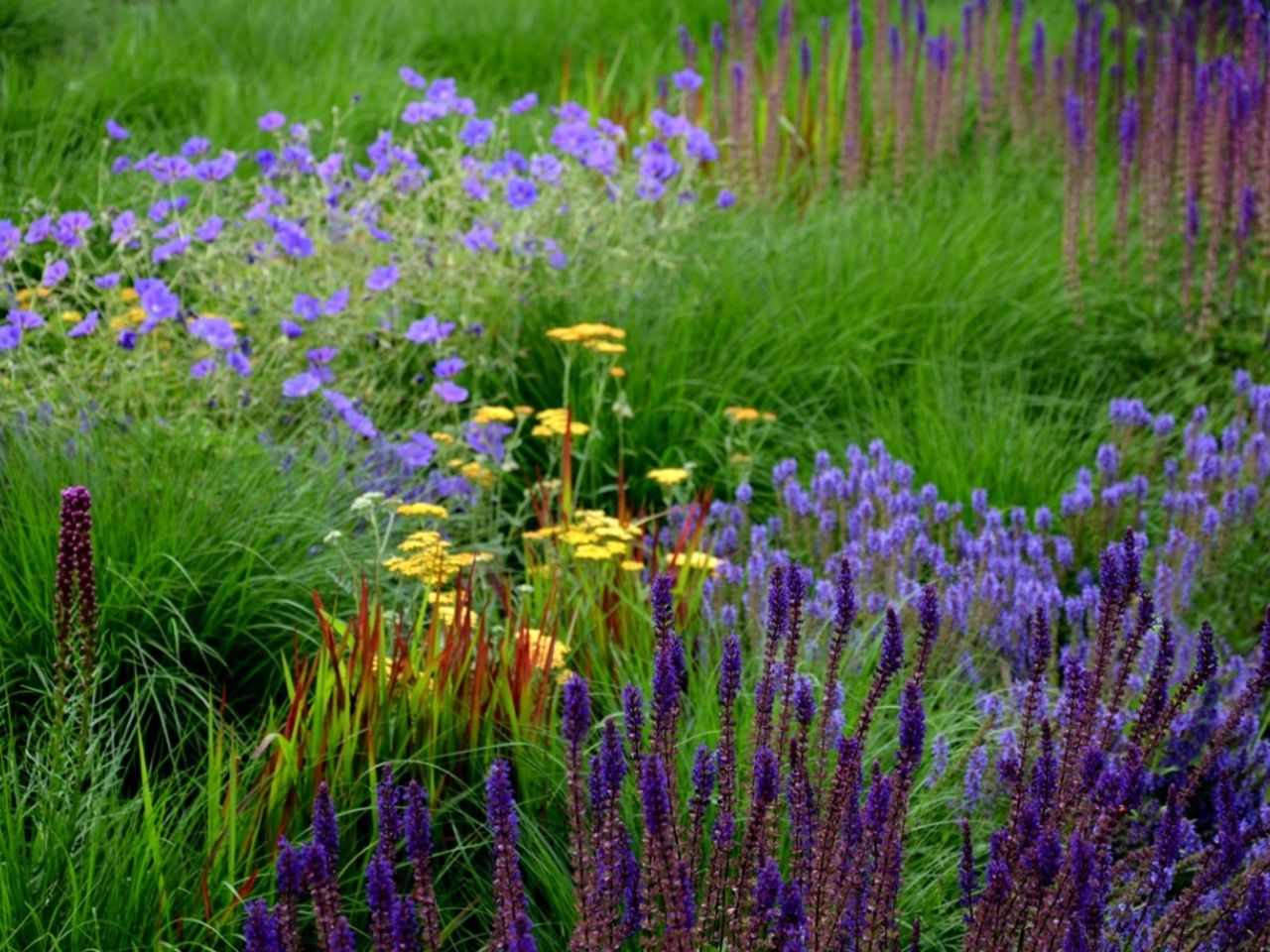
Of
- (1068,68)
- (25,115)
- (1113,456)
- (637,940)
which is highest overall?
(1068,68)

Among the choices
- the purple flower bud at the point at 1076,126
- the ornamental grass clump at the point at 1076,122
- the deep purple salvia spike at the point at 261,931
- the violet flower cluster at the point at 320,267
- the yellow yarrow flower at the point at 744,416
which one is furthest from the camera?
the purple flower bud at the point at 1076,126

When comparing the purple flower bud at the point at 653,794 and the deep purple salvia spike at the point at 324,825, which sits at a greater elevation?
the purple flower bud at the point at 653,794

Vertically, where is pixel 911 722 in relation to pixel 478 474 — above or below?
above

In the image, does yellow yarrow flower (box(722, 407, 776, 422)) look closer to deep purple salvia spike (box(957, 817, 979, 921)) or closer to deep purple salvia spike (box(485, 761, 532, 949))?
deep purple salvia spike (box(957, 817, 979, 921))

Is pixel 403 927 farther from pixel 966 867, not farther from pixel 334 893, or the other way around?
pixel 966 867

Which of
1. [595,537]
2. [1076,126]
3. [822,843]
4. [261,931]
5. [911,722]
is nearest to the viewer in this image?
[261,931]

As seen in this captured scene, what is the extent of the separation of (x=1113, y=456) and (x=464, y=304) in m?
1.91

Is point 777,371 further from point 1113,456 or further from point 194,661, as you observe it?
point 194,661

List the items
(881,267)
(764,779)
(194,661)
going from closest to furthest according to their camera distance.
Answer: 1. (764,779)
2. (194,661)
3. (881,267)

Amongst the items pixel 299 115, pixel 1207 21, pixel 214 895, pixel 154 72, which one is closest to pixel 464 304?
pixel 299 115

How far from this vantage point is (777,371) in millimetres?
4863

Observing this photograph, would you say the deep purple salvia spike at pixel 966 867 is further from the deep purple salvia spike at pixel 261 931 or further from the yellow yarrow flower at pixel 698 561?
the yellow yarrow flower at pixel 698 561

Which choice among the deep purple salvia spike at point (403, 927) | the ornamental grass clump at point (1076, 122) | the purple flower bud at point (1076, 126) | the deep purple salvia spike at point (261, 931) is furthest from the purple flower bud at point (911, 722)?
the purple flower bud at point (1076, 126)

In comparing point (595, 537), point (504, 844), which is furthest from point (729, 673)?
point (595, 537)
